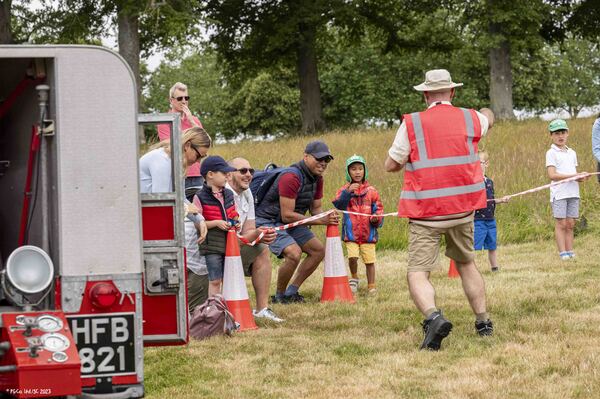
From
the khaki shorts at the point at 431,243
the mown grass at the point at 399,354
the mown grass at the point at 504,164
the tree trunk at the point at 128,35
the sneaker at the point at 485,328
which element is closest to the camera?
the mown grass at the point at 399,354

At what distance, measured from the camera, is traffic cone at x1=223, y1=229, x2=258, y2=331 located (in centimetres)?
970

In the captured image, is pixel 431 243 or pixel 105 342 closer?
pixel 105 342

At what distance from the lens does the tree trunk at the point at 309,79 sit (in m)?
38.0

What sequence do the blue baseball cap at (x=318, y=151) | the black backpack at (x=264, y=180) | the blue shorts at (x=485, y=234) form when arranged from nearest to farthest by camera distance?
the blue baseball cap at (x=318, y=151), the black backpack at (x=264, y=180), the blue shorts at (x=485, y=234)

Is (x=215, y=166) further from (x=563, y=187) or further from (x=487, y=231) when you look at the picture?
(x=563, y=187)

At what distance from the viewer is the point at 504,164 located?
63.7ft

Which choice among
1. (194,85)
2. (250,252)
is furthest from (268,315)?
(194,85)

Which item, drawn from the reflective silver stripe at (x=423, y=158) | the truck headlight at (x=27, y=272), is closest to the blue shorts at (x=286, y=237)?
the reflective silver stripe at (x=423, y=158)

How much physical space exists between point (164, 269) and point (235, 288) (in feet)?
11.9

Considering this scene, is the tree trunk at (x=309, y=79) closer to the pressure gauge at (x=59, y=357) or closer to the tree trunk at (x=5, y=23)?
the tree trunk at (x=5, y=23)

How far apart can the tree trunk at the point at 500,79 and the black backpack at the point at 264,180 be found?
1000 inches

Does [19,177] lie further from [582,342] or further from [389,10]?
[389,10]

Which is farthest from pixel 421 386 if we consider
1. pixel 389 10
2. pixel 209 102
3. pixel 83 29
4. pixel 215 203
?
pixel 209 102

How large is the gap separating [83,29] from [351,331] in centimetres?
2409
